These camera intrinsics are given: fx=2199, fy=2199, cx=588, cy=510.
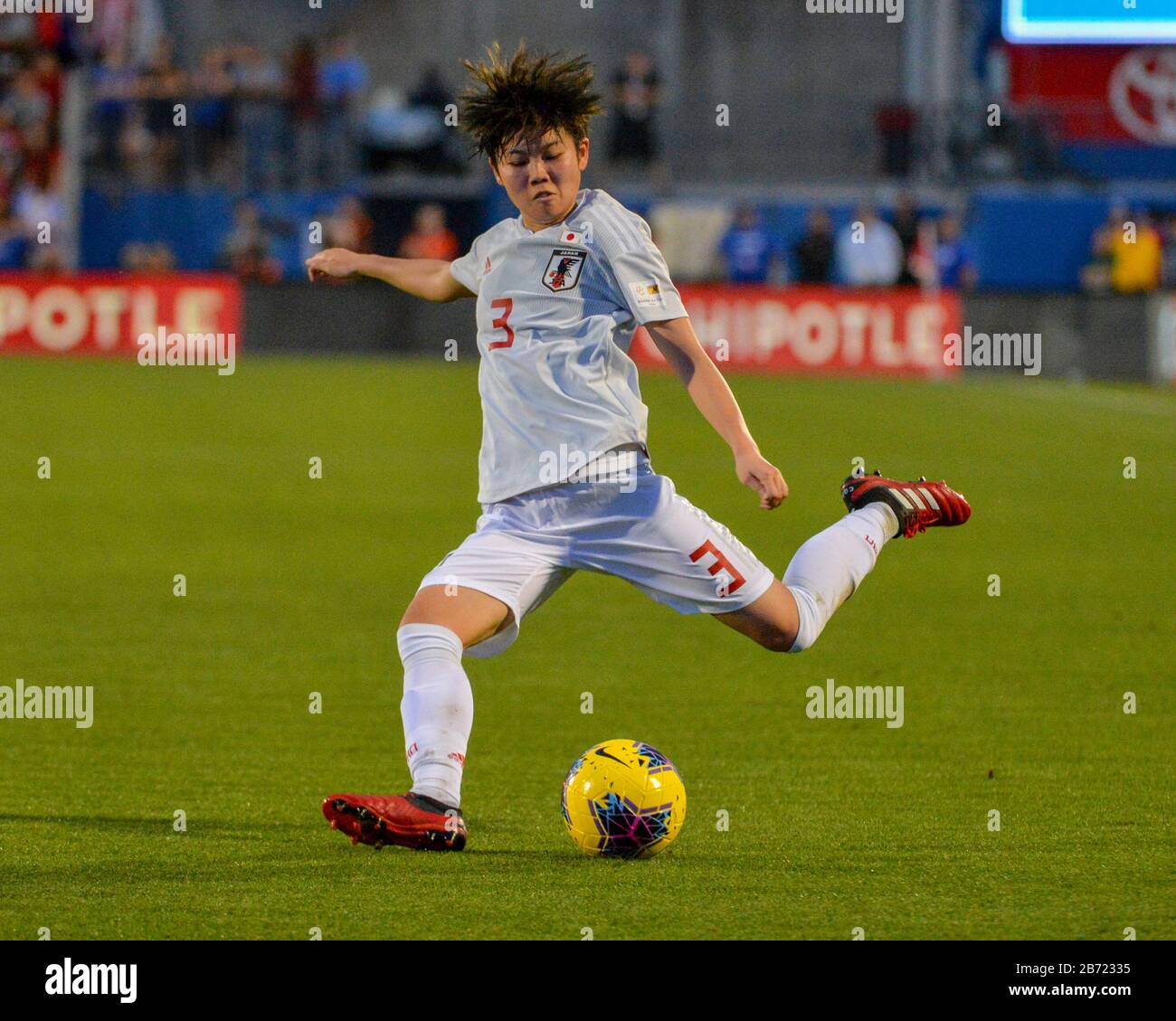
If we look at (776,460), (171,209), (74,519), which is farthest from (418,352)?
(74,519)

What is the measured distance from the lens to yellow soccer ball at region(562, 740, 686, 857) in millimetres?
6207

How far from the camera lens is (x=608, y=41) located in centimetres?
3659

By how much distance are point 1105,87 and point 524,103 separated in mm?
31770

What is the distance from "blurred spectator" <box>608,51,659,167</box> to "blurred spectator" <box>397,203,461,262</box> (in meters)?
2.92

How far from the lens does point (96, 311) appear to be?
97.5 ft

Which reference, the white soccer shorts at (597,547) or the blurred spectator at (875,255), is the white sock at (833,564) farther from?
the blurred spectator at (875,255)

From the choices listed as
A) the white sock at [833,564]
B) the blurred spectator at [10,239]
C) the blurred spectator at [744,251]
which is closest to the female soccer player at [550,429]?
the white sock at [833,564]

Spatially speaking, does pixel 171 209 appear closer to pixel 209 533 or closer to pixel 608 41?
pixel 608 41

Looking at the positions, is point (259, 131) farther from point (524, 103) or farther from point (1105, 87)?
point (524, 103)

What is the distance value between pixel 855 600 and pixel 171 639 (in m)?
3.83

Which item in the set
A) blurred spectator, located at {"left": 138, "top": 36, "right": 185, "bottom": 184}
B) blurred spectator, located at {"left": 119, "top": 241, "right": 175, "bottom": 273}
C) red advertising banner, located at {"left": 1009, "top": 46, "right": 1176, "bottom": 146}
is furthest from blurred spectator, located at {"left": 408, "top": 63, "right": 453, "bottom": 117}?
red advertising banner, located at {"left": 1009, "top": 46, "right": 1176, "bottom": 146}

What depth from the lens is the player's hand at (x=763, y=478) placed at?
19.3 feet

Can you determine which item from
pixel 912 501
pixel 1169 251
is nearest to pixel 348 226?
pixel 1169 251

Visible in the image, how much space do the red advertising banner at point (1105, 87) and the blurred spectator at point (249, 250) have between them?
1243cm
